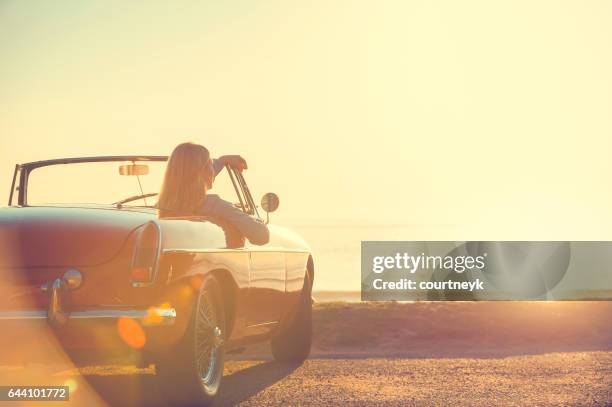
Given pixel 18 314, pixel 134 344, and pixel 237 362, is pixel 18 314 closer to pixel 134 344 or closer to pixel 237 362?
pixel 134 344

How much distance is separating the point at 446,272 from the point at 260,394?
1908cm

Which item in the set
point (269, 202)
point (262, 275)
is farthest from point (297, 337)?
point (262, 275)

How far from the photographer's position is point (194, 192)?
817cm

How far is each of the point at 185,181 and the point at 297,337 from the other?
3.02 meters

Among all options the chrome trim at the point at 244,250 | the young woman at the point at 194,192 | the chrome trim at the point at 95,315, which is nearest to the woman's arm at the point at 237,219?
the young woman at the point at 194,192

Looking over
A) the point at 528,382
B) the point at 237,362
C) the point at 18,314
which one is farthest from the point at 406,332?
the point at 18,314

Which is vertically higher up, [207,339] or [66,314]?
[66,314]

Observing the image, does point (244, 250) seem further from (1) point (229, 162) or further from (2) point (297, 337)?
(2) point (297, 337)

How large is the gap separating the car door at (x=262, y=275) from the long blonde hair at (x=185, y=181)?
512 mm

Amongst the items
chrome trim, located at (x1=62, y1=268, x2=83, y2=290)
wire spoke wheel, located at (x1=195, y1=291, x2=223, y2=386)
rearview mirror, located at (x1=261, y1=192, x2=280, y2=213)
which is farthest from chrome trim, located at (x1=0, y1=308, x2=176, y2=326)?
rearview mirror, located at (x1=261, y1=192, x2=280, y2=213)

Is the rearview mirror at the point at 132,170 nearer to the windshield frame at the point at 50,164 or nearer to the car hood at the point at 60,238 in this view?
the windshield frame at the point at 50,164

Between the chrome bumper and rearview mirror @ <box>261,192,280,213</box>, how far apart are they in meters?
3.51

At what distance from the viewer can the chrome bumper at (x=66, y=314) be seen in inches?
271

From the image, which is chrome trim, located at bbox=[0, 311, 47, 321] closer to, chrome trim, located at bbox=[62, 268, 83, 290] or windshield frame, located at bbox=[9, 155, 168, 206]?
chrome trim, located at bbox=[62, 268, 83, 290]
